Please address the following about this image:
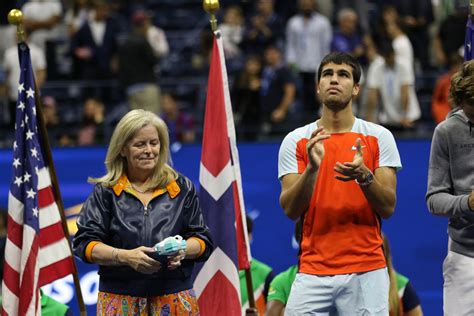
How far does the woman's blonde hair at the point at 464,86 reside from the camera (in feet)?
22.7

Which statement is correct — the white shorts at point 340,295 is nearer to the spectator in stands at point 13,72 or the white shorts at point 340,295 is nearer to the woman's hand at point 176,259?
the woman's hand at point 176,259

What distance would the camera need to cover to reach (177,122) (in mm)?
14305

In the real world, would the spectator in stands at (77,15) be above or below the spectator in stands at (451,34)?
above

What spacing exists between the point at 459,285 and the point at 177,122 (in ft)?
24.7

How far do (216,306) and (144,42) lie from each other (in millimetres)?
7057

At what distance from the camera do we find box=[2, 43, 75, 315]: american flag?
7.97 metres

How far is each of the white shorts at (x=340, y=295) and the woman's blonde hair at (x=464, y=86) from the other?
104 centimetres

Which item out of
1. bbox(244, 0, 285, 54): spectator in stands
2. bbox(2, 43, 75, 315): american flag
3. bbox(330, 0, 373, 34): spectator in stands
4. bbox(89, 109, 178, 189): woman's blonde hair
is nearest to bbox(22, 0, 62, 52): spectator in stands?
bbox(244, 0, 285, 54): spectator in stands

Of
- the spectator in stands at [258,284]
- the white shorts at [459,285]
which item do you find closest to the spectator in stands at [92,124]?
the spectator in stands at [258,284]

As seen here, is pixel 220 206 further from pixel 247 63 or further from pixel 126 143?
pixel 247 63

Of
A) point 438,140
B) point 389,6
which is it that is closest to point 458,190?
point 438,140

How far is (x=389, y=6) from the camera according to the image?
49.3 ft

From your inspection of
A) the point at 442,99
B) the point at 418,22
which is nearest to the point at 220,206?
the point at 442,99

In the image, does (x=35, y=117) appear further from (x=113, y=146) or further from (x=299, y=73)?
(x=299, y=73)
